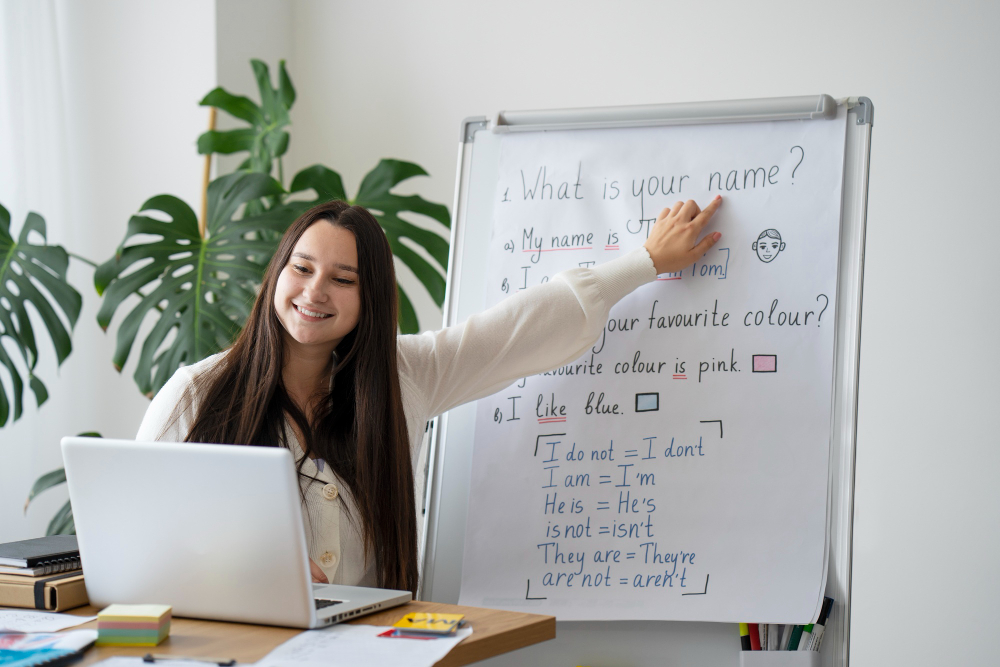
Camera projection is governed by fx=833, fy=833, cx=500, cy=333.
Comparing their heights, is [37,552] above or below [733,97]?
below

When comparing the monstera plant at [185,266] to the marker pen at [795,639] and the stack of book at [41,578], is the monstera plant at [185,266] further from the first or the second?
the marker pen at [795,639]

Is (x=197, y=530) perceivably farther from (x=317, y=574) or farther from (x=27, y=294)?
(x=27, y=294)

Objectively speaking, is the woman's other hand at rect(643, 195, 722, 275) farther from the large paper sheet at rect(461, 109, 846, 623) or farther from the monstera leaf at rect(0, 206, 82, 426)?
the monstera leaf at rect(0, 206, 82, 426)

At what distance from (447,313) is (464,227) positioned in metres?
0.19

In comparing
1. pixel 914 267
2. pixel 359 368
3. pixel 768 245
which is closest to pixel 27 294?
pixel 359 368

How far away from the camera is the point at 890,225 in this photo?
207 centimetres

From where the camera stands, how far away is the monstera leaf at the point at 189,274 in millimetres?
→ 2059

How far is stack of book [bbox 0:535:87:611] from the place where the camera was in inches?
42.5

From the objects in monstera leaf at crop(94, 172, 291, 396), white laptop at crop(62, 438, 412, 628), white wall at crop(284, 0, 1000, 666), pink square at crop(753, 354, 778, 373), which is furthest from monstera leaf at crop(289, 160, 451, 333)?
white laptop at crop(62, 438, 412, 628)

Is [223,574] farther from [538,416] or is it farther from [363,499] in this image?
[538,416]

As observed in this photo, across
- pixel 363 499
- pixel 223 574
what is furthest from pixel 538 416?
pixel 223 574

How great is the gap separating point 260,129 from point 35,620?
1.67 m

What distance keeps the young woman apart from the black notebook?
0.22 metres

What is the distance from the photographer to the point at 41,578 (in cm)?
110
